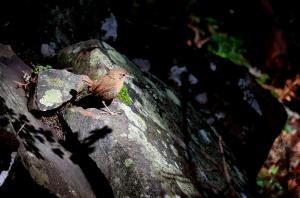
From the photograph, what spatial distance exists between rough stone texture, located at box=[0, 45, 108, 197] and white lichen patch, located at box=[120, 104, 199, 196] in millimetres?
640

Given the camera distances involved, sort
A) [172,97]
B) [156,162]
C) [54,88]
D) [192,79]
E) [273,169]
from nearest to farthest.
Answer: [156,162] < [54,88] < [172,97] < [192,79] < [273,169]

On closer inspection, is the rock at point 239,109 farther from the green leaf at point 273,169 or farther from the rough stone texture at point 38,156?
the rough stone texture at point 38,156

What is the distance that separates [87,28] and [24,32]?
3.70ft

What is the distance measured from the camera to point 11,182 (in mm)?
3018

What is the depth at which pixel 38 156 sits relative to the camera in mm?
3299

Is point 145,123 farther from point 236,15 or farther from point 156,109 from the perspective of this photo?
point 236,15

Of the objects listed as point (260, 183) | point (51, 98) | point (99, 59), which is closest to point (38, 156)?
point (51, 98)

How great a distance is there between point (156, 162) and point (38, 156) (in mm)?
1227

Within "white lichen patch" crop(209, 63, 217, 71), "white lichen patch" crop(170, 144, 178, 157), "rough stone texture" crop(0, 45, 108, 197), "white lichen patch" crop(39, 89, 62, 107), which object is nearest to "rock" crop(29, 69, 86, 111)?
"white lichen patch" crop(39, 89, 62, 107)

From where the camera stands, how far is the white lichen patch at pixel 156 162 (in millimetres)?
3631

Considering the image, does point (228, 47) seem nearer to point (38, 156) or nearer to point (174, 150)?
point (174, 150)

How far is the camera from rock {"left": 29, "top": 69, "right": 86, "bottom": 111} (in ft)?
12.5

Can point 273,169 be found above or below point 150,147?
below

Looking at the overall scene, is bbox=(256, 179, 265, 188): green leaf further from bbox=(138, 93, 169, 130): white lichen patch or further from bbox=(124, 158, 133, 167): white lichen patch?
bbox=(124, 158, 133, 167): white lichen patch
